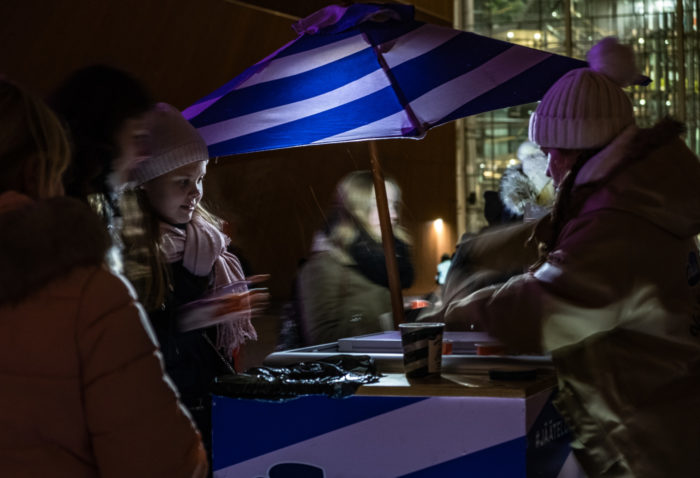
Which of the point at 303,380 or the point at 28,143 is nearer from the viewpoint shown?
the point at 28,143

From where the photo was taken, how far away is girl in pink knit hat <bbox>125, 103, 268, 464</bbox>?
112 inches

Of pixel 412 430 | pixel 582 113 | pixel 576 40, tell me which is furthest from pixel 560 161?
pixel 576 40

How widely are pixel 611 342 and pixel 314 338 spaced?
93.6 inches

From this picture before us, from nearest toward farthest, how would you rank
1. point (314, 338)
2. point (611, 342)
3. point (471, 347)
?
point (611, 342) < point (471, 347) < point (314, 338)

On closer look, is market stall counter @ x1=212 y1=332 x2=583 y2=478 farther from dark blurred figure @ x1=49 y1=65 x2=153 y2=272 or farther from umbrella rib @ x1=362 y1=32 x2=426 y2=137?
umbrella rib @ x1=362 y1=32 x2=426 y2=137

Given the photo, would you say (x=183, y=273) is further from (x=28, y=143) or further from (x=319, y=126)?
(x=28, y=143)

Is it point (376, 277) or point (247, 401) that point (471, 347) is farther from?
point (376, 277)

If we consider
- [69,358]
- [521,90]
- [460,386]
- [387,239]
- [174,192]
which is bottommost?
[460,386]

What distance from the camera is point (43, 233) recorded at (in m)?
1.40

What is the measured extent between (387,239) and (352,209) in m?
0.89

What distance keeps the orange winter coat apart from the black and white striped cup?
1156 millimetres

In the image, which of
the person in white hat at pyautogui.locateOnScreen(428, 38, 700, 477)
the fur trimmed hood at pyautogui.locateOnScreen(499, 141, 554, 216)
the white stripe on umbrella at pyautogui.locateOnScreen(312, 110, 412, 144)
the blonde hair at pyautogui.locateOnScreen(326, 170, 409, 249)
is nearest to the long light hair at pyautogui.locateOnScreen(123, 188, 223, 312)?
the white stripe on umbrella at pyautogui.locateOnScreen(312, 110, 412, 144)

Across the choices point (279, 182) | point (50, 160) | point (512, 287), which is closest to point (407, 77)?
point (512, 287)

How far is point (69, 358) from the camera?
1407 mm
